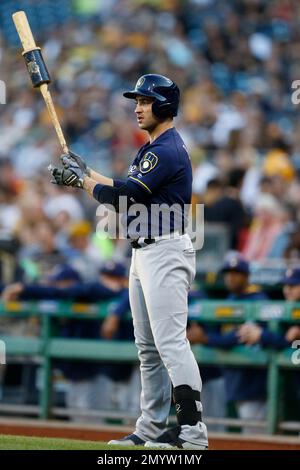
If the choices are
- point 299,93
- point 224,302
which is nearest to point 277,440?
point 224,302

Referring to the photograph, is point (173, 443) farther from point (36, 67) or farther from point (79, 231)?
point (79, 231)

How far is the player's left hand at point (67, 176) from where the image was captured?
21.2 ft

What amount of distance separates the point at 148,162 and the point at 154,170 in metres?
0.06

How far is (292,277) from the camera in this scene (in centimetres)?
864

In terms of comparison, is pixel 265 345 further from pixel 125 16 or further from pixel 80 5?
pixel 80 5

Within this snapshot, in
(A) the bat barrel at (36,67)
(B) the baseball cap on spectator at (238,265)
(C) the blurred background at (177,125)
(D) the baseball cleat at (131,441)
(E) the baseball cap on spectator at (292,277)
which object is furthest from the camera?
(C) the blurred background at (177,125)

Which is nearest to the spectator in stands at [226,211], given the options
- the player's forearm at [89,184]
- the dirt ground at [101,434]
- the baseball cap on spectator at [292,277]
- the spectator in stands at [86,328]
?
the spectator in stands at [86,328]

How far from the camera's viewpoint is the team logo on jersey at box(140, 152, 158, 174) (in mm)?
6371

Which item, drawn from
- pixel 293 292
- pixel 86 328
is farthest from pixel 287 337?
pixel 86 328

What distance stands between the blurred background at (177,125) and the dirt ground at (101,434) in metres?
0.54

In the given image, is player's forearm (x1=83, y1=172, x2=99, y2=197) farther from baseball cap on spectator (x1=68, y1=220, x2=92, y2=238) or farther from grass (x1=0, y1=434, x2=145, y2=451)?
baseball cap on spectator (x1=68, y1=220, x2=92, y2=238)

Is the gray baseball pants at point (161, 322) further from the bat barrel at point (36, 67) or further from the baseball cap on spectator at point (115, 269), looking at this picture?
the baseball cap on spectator at point (115, 269)

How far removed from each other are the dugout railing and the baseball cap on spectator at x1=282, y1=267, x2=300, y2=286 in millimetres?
155

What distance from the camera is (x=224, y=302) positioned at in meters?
9.02
